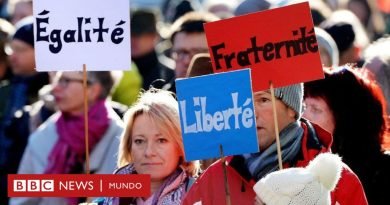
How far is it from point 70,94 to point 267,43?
9.78 ft

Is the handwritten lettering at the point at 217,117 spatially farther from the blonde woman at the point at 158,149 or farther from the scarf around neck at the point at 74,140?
the scarf around neck at the point at 74,140

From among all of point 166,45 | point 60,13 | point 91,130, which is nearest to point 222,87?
point 60,13

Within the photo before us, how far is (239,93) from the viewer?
664 cm

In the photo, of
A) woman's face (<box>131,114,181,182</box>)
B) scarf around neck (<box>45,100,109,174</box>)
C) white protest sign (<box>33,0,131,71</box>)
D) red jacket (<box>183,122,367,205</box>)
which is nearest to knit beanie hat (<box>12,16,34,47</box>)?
scarf around neck (<box>45,100,109,174</box>)

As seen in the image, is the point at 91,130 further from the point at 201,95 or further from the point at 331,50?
the point at 201,95

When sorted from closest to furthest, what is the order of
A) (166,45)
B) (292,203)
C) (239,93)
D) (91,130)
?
(292,203) < (239,93) < (91,130) < (166,45)

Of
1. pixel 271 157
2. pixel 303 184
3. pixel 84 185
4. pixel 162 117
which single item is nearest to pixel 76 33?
pixel 162 117

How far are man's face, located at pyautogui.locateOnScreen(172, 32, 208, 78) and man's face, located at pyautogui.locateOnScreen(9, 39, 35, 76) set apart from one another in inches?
49.5

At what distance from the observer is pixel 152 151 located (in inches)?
305

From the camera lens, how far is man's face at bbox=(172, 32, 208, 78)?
9914 millimetres

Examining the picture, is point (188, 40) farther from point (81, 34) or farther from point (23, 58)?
point (81, 34)

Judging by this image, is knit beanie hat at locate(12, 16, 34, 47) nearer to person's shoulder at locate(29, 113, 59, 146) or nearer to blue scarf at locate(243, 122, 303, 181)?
person's shoulder at locate(29, 113, 59, 146)

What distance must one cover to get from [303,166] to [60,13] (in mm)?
1309

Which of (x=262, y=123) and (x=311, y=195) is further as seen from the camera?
(x=262, y=123)
